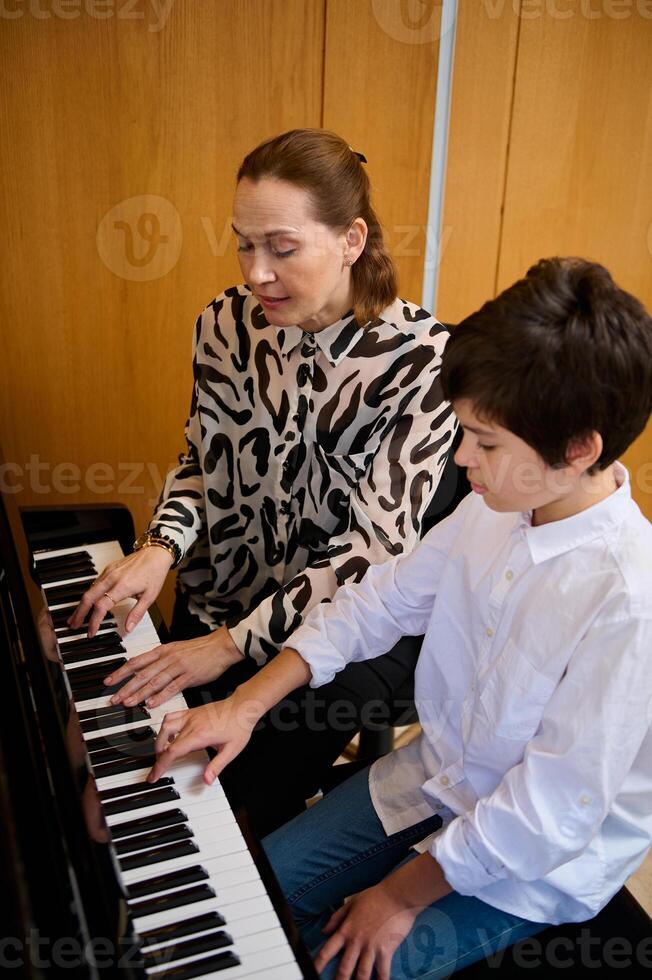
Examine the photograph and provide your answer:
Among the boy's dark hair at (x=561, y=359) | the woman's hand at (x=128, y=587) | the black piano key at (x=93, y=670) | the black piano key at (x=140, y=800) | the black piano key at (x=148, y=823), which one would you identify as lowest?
the black piano key at (x=148, y=823)

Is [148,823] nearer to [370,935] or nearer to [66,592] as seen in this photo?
[370,935]

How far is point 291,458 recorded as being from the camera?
162 cm

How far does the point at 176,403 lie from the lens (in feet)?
7.80

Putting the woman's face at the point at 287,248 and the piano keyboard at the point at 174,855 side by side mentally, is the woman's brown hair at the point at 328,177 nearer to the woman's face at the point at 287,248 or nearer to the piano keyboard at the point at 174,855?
the woman's face at the point at 287,248

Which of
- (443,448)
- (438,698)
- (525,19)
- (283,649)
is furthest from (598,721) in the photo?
(525,19)

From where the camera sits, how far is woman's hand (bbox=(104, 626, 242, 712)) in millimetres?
1259

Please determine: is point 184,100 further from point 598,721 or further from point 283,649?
point 598,721

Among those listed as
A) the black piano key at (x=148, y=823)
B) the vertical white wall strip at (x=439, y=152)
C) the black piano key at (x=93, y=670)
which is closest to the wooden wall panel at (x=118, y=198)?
the vertical white wall strip at (x=439, y=152)

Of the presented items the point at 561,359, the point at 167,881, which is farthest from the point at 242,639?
the point at 561,359

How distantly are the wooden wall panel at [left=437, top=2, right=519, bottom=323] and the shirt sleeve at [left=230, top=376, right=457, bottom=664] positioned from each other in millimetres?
1010

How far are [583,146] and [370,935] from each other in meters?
2.04

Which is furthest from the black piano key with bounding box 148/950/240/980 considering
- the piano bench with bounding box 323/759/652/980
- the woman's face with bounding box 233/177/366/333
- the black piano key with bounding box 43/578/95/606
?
the woman's face with bounding box 233/177/366/333

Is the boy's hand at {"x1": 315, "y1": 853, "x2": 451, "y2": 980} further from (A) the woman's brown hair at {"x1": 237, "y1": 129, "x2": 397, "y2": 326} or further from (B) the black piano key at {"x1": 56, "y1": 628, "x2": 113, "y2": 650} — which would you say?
(A) the woman's brown hair at {"x1": 237, "y1": 129, "x2": 397, "y2": 326}

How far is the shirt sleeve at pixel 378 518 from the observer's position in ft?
4.62
